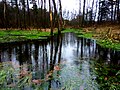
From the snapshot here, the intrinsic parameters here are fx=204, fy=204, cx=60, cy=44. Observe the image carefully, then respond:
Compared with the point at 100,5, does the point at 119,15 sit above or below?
below

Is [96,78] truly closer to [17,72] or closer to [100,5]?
[17,72]

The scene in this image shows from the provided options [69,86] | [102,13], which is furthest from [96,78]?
[102,13]

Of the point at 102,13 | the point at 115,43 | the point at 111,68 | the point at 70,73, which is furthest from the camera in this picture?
the point at 102,13

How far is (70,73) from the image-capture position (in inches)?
350

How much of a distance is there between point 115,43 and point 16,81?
45.5 ft

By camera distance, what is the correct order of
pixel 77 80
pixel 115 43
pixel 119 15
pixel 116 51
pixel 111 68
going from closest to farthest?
pixel 77 80, pixel 111 68, pixel 116 51, pixel 115 43, pixel 119 15

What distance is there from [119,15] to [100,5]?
19899 millimetres

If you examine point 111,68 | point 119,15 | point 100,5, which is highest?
point 100,5

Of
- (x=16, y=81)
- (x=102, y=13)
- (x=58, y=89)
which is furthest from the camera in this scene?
(x=102, y=13)

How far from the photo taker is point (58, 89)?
662cm

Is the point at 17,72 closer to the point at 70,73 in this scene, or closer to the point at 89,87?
the point at 70,73

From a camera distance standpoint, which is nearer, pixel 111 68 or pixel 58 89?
pixel 58 89

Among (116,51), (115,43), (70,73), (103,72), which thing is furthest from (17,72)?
(115,43)

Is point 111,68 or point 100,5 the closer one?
point 111,68
